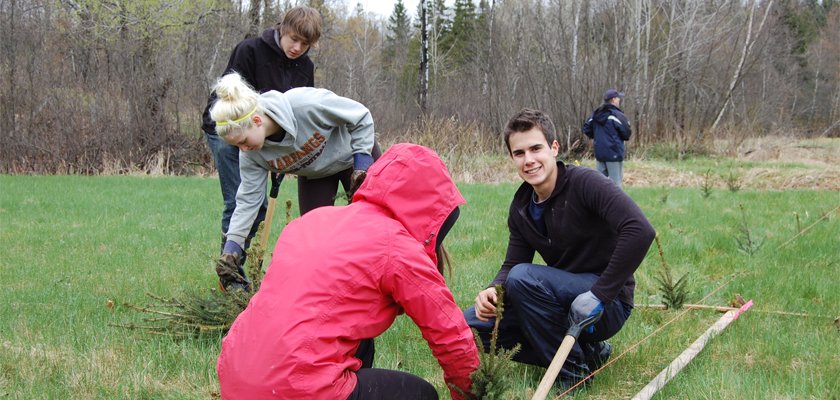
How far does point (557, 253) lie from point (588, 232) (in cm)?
25

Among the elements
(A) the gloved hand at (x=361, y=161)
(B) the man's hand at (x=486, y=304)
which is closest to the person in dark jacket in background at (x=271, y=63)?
(A) the gloved hand at (x=361, y=161)

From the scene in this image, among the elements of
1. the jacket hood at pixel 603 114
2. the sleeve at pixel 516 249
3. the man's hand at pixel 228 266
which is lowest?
the man's hand at pixel 228 266

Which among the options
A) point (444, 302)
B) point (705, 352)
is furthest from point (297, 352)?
point (705, 352)

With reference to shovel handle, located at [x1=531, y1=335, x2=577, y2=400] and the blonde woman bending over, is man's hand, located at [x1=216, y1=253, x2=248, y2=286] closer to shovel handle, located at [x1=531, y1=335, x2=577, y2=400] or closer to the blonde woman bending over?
the blonde woman bending over

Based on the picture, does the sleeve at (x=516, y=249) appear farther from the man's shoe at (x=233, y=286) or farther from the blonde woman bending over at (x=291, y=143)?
the man's shoe at (x=233, y=286)

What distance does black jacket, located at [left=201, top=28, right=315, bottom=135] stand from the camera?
170 inches

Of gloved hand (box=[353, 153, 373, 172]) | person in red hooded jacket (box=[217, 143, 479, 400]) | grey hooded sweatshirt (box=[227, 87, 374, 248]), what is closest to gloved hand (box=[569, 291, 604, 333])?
person in red hooded jacket (box=[217, 143, 479, 400])

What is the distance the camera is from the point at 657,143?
60.7 ft

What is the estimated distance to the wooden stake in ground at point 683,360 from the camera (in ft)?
9.02

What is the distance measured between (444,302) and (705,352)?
204cm

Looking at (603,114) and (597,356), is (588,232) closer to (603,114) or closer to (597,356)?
(597,356)

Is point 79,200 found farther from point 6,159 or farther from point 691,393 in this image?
point 691,393

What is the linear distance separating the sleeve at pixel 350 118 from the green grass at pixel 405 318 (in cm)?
122

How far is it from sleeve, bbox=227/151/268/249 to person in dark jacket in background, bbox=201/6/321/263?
2.31 ft
